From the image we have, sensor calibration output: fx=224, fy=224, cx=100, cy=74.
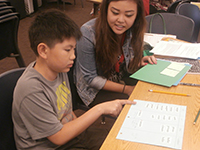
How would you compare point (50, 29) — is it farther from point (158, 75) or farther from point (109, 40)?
point (158, 75)

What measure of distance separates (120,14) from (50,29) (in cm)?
50

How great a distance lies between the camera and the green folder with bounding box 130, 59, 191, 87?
1173 mm

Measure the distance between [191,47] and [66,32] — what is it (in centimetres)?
101

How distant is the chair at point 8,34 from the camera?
192 centimetres

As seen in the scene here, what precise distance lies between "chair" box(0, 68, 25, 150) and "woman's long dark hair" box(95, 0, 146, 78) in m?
0.57

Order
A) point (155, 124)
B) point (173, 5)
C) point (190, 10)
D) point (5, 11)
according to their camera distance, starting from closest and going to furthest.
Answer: point (155, 124) < point (5, 11) < point (190, 10) < point (173, 5)

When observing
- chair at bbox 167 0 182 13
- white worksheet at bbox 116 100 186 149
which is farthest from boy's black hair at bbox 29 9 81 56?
chair at bbox 167 0 182 13

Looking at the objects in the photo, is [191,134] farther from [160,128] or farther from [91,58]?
[91,58]

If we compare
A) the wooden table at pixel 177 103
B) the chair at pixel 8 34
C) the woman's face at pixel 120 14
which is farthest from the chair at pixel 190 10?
the chair at pixel 8 34

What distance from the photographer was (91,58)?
4.47 ft

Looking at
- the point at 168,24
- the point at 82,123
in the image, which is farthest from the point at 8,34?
the point at 168,24

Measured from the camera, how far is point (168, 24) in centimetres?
212

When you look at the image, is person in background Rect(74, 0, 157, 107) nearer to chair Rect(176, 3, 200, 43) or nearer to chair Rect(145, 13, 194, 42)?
chair Rect(145, 13, 194, 42)

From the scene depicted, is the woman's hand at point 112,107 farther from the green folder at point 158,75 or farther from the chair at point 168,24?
the chair at point 168,24
